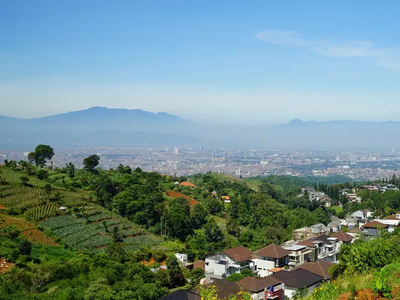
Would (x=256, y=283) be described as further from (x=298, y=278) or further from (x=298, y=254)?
(x=298, y=254)

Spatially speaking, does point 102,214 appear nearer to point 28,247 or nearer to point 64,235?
point 64,235

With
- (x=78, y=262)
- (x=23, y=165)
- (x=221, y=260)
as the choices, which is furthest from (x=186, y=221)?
(x=23, y=165)

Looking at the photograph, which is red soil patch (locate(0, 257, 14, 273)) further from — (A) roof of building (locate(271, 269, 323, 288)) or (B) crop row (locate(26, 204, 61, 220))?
(A) roof of building (locate(271, 269, 323, 288))

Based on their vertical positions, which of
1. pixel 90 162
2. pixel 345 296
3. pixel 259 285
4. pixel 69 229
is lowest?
pixel 259 285

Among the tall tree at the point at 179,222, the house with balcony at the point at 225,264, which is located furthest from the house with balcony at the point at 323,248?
the tall tree at the point at 179,222

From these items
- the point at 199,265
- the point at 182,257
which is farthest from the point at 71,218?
the point at 199,265

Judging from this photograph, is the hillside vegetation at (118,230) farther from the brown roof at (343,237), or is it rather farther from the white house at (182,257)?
the brown roof at (343,237)
